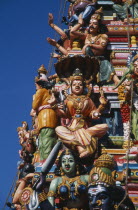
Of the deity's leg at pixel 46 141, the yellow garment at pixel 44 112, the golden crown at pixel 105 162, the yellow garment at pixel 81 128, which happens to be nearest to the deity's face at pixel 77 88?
the yellow garment at pixel 81 128

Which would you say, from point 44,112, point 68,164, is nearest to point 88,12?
point 44,112

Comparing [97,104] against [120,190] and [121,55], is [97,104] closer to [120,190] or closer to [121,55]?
[121,55]

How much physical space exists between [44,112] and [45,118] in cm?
16

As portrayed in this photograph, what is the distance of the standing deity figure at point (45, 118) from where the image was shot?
12289 millimetres

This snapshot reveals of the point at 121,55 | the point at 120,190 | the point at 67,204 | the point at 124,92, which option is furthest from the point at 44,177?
the point at 121,55

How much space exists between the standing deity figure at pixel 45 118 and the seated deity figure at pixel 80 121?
302mm

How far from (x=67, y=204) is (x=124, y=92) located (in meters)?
3.14

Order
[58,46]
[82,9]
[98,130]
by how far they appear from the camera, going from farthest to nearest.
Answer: [82,9] → [58,46] → [98,130]

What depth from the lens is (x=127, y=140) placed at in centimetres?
1209

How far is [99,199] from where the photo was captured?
393 inches

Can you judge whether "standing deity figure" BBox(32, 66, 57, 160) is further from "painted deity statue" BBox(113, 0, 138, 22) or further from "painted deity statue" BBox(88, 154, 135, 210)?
"painted deity statue" BBox(113, 0, 138, 22)

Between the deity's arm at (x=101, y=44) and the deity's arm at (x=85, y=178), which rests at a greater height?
the deity's arm at (x=101, y=44)

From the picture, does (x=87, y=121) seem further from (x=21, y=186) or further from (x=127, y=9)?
(x=127, y=9)

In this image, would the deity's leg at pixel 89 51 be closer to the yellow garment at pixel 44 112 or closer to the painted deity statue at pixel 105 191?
the yellow garment at pixel 44 112
